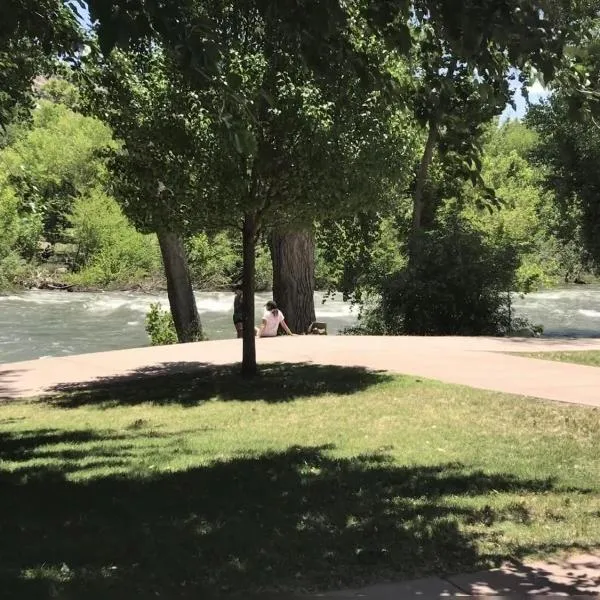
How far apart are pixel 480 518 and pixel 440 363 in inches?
274

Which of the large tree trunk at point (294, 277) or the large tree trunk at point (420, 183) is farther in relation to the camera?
the large tree trunk at point (420, 183)

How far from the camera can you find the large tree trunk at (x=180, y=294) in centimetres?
1698

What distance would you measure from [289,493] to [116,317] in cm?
2376

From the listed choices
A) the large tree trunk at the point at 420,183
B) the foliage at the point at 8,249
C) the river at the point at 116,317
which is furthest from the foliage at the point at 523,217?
the foliage at the point at 8,249

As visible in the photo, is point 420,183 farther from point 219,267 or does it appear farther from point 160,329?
point 219,267

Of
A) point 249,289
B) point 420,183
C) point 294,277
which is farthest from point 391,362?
point 420,183

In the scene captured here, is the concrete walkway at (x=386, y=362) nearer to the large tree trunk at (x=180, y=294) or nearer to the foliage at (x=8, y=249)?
the large tree trunk at (x=180, y=294)

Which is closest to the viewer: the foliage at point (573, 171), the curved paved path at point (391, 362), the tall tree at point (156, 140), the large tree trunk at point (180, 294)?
the tall tree at point (156, 140)

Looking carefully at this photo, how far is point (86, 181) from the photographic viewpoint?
153ft

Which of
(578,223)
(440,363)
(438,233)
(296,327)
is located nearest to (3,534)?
(440,363)

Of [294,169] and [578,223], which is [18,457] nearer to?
[294,169]

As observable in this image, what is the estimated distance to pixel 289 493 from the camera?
16.6 ft

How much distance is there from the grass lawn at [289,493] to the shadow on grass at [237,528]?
1cm

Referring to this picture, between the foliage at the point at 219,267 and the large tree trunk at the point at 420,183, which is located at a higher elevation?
the large tree trunk at the point at 420,183
